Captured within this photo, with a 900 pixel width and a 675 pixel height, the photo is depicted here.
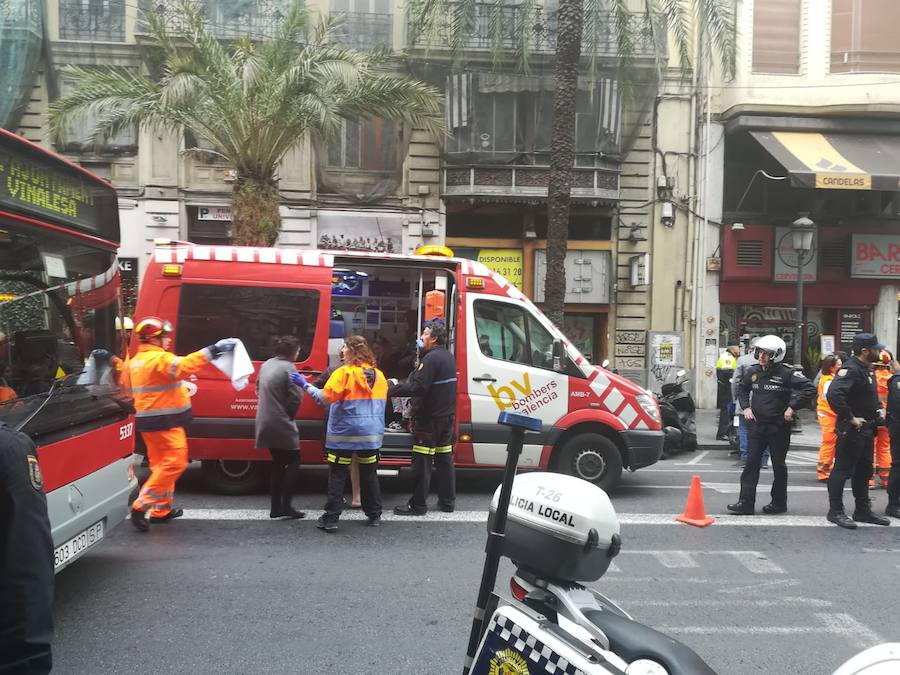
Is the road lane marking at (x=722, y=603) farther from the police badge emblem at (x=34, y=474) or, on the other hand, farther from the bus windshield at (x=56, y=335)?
the police badge emblem at (x=34, y=474)

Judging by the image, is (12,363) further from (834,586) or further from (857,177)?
(857,177)

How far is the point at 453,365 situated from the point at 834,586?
141 inches

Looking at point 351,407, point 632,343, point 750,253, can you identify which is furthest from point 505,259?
point 351,407

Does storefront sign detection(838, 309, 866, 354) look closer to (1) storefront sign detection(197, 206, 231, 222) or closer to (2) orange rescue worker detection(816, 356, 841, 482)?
(2) orange rescue worker detection(816, 356, 841, 482)

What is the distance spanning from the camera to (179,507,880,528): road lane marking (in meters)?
6.55

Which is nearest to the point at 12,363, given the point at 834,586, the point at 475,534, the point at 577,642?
the point at 577,642

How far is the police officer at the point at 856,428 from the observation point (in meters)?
6.65

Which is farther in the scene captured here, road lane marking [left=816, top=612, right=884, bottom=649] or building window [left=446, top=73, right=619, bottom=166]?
building window [left=446, top=73, right=619, bottom=166]

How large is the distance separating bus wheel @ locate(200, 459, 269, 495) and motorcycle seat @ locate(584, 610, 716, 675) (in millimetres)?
5699

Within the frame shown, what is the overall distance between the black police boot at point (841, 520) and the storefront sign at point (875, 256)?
1208cm

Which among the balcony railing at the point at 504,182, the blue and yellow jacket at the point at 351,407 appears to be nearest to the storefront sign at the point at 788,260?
the balcony railing at the point at 504,182

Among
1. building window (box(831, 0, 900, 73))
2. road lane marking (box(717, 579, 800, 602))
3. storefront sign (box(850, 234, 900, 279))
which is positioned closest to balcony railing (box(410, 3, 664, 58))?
building window (box(831, 0, 900, 73))

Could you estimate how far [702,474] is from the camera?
31.7 feet

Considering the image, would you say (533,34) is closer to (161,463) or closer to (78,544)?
(161,463)
